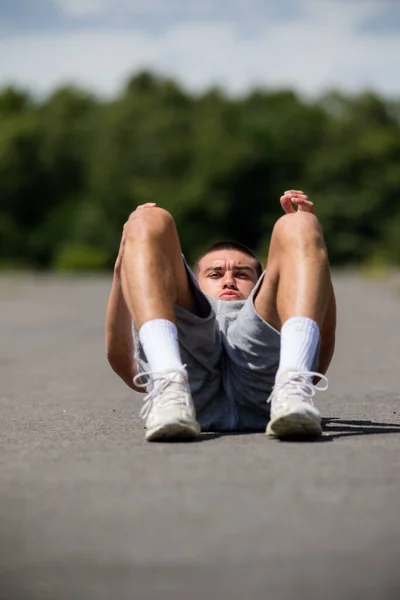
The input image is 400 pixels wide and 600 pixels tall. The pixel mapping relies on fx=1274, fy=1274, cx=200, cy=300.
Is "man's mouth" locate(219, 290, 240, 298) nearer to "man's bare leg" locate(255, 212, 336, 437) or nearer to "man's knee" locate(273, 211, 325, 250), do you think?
"man's bare leg" locate(255, 212, 336, 437)

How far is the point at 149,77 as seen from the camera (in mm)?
82125

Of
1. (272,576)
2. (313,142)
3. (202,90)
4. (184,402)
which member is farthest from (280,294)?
(202,90)

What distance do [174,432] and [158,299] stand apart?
51 centimetres

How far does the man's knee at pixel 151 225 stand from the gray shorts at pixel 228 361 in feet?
0.60

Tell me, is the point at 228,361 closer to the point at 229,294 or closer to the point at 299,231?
the point at 229,294

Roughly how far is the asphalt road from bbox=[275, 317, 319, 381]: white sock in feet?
0.92

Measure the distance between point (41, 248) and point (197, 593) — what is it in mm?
66341

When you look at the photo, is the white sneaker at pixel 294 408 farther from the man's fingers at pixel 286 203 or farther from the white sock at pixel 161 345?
the man's fingers at pixel 286 203

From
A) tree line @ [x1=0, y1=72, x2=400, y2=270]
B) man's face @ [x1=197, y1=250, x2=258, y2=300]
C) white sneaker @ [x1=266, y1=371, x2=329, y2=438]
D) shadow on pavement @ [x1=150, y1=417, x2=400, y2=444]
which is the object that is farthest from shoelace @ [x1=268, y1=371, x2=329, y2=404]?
tree line @ [x1=0, y1=72, x2=400, y2=270]

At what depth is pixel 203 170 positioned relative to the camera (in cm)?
6588

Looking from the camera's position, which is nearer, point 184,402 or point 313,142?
point 184,402

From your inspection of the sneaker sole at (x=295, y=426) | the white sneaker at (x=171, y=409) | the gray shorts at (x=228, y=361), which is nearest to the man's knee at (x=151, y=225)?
the gray shorts at (x=228, y=361)

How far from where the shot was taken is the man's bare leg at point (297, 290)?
14.6ft

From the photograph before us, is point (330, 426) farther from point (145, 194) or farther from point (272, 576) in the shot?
point (145, 194)
